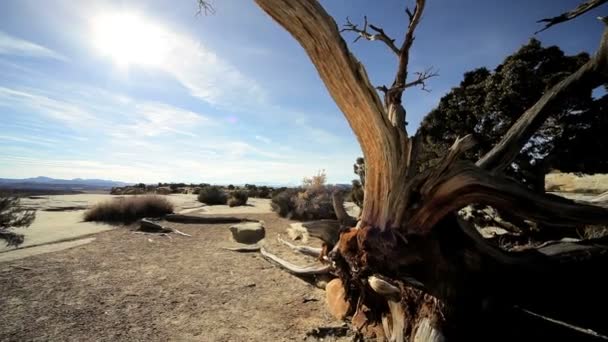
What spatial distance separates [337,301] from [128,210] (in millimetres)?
12246

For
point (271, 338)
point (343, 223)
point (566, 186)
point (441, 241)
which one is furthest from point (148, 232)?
point (566, 186)

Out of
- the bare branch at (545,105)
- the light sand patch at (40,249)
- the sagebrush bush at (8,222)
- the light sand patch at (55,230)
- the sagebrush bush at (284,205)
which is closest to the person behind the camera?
the bare branch at (545,105)

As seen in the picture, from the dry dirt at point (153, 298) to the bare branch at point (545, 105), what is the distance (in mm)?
2778

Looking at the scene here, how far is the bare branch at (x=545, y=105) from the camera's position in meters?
2.67

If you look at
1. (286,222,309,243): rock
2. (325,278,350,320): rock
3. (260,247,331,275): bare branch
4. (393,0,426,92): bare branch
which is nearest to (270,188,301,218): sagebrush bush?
(286,222,309,243): rock

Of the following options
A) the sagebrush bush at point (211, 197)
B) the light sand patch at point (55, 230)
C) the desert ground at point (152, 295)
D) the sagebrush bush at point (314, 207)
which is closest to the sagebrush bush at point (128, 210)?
the light sand patch at point (55, 230)

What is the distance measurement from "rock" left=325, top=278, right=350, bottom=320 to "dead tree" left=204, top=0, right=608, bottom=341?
2.92 feet

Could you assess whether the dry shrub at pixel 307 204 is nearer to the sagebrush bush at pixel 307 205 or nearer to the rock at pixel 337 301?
the sagebrush bush at pixel 307 205

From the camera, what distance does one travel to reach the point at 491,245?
326 cm

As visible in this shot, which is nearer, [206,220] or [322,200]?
[206,220]

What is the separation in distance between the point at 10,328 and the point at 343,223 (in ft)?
13.6

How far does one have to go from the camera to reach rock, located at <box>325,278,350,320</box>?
4.17m

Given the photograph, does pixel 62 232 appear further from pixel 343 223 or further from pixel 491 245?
pixel 491 245

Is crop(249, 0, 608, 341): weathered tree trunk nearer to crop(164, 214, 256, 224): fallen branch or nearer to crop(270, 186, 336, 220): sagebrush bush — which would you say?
crop(164, 214, 256, 224): fallen branch
